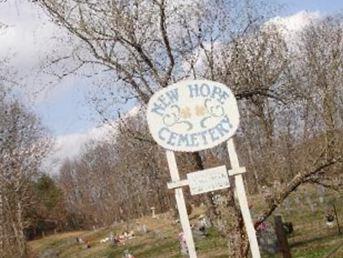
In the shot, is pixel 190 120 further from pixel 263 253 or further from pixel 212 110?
pixel 263 253

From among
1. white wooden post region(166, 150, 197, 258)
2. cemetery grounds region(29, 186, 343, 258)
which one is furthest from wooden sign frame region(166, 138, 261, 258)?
cemetery grounds region(29, 186, 343, 258)

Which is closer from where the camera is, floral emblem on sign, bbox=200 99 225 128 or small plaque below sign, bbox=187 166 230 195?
small plaque below sign, bbox=187 166 230 195

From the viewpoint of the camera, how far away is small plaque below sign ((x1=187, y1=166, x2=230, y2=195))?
7.48m

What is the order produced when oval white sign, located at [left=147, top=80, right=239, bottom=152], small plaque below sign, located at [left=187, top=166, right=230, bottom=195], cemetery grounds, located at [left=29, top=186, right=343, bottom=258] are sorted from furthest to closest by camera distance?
cemetery grounds, located at [left=29, top=186, right=343, bottom=258], oval white sign, located at [left=147, top=80, right=239, bottom=152], small plaque below sign, located at [left=187, top=166, right=230, bottom=195]

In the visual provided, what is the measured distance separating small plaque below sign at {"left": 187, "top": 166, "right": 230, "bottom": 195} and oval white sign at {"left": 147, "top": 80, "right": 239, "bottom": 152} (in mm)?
304

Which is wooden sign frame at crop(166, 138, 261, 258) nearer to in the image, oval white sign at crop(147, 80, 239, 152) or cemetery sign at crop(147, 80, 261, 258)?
cemetery sign at crop(147, 80, 261, 258)

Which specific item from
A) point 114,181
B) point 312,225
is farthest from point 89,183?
point 312,225

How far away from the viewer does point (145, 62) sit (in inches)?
503

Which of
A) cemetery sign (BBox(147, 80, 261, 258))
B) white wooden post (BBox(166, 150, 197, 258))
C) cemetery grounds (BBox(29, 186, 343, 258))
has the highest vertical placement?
cemetery sign (BBox(147, 80, 261, 258))

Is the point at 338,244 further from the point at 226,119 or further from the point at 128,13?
the point at 226,119

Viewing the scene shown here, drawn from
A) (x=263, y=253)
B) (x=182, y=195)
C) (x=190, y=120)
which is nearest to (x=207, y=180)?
(x=182, y=195)

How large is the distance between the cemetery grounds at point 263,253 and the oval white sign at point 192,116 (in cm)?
694

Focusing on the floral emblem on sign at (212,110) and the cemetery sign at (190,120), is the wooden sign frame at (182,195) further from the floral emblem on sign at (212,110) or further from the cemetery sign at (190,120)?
the floral emblem on sign at (212,110)

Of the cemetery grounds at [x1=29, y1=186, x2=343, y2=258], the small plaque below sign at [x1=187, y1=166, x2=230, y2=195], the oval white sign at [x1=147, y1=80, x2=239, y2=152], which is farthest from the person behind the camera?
the cemetery grounds at [x1=29, y1=186, x2=343, y2=258]
